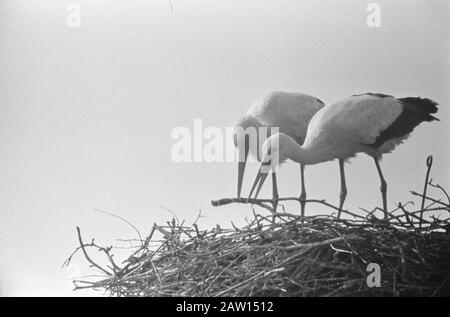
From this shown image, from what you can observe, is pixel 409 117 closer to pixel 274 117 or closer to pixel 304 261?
pixel 274 117

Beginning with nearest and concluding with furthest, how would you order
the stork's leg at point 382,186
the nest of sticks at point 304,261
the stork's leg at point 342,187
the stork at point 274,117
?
the nest of sticks at point 304,261
the stork's leg at point 382,186
the stork's leg at point 342,187
the stork at point 274,117

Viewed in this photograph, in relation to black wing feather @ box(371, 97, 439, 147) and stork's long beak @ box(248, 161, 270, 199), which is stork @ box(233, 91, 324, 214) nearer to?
stork's long beak @ box(248, 161, 270, 199)

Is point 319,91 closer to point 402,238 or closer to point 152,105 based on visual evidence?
point 152,105

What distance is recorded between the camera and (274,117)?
2719 millimetres

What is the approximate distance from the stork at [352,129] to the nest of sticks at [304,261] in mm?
514

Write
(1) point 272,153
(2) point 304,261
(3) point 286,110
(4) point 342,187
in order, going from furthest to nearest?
(3) point 286,110 < (4) point 342,187 < (1) point 272,153 < (2) point 304,261

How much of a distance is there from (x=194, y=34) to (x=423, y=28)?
→ 67 centimetres

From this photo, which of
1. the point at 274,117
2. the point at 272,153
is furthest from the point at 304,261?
the point at 274,117

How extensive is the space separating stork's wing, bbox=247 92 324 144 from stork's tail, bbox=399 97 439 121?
1.09 ft

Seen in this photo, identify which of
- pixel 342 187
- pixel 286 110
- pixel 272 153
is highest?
pixel 286 110

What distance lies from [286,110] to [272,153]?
0.32 meters

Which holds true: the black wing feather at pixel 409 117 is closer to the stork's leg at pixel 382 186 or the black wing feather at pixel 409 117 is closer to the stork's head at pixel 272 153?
the stork's leg at pixel 382 186

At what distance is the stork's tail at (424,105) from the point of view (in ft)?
7.95

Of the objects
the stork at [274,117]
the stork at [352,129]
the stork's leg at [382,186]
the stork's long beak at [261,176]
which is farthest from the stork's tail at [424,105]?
the stork's long beak at [261,176]
